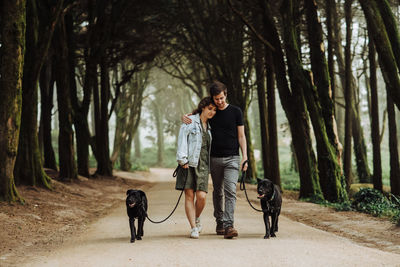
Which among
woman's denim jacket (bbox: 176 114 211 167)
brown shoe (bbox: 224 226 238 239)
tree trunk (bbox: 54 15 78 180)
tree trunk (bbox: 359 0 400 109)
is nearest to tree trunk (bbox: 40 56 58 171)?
tree trunk (bbox: 54 15 78 180)

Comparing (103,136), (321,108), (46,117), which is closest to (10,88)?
(321,108)

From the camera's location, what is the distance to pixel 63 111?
715 inches

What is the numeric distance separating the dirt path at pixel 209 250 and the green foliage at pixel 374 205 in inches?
108

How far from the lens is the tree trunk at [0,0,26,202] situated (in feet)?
35.0

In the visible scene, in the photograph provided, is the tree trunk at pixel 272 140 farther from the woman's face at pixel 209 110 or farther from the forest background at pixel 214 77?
the woman's face at pixel 209 110

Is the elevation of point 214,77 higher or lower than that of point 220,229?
higher

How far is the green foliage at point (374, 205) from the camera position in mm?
10836

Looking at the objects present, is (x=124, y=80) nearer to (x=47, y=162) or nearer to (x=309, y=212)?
(x=47, y=162)

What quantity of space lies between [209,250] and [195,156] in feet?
5.07

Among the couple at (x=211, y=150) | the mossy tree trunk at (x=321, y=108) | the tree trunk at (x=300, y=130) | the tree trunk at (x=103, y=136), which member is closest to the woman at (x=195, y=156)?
the couple at (x=211, y=150)

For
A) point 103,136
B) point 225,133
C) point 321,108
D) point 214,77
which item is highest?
point 214,77

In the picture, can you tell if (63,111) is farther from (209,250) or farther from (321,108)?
(209,250)

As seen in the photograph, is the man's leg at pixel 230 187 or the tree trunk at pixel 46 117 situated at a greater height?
the tree trunk at pixel 46 117

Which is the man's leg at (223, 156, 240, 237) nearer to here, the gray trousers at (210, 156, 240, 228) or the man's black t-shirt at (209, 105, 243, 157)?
→ the gray trousers at (210, 156, 240, 228)
